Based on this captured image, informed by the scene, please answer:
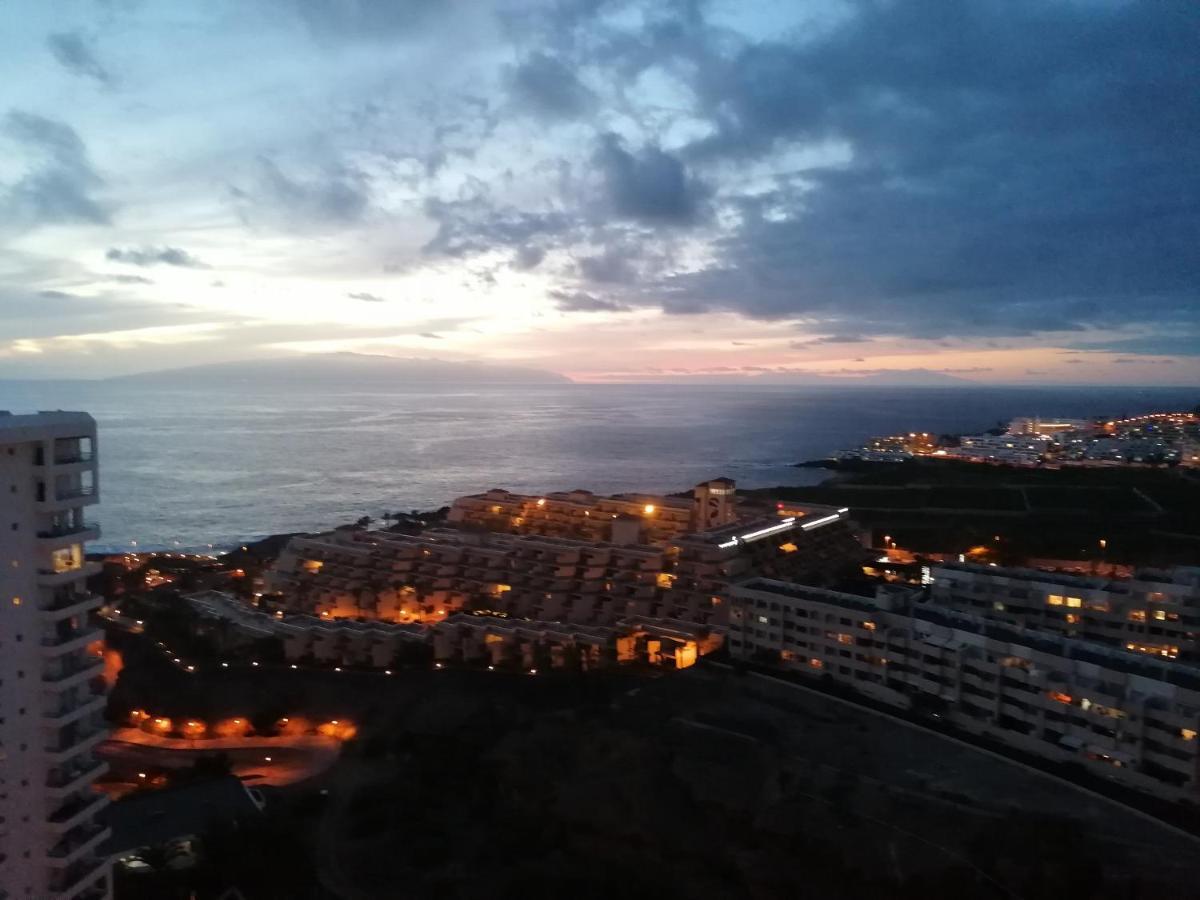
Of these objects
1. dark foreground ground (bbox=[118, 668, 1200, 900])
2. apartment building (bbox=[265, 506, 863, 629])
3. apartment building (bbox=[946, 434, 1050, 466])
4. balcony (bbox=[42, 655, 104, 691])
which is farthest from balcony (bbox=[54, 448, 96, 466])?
apartment building (bbox=[946, 434, 1050, 466])

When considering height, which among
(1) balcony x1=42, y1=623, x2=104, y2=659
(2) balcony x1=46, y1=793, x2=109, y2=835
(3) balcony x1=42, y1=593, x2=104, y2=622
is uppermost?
(3) balcony x1=42, y1=593, x2=104, y2=622

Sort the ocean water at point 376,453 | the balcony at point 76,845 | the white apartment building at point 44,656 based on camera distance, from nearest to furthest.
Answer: the white apartment building at point 44,656, the balcony at point 76,845, the ocean water at point 376,453

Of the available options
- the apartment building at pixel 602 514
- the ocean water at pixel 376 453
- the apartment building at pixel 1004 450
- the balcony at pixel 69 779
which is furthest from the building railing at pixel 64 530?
the apartment building at pixel 1004 450

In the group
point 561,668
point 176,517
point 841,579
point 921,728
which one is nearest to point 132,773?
point 561,668

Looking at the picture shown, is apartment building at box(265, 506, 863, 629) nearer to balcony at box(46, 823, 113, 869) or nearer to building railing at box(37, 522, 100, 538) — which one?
balcony at box(46, 823, 113, 869)

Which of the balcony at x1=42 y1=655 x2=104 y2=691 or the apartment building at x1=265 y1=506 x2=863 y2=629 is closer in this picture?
the balcony at x1=42 y1=655 x2=104 y2=691

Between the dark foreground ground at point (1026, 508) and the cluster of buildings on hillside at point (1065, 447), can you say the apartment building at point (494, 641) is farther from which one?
the cluster of buildings on hillside at point (1065, 447)

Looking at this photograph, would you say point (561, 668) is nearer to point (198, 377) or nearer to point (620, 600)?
point (620, 600)
